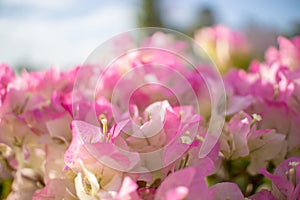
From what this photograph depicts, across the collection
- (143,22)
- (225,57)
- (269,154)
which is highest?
(269,154)

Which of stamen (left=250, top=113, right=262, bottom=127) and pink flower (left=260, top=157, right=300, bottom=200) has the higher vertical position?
stamen (left=250, top=113, right=262, bottom=127)

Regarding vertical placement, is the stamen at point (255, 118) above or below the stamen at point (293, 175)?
above

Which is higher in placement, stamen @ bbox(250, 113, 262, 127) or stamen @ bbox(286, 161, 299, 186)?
stamen @ bbox(250, 113, 262, 127)

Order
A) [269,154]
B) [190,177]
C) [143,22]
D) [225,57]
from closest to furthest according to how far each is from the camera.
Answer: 1. [190,177]
2. [269,154]
3. [225,57]
4. [143,22]

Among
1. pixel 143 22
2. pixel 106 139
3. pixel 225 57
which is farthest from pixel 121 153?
pixel 143 22

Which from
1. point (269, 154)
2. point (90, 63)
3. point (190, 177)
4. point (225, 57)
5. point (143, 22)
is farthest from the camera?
point (143, 22)

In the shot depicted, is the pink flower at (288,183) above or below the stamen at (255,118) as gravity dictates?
below

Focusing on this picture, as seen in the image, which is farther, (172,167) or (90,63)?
(90,63)

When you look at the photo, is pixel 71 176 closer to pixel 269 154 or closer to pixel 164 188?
pixel 164 188
